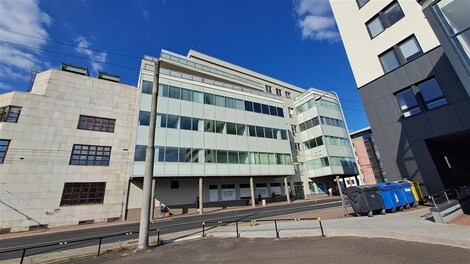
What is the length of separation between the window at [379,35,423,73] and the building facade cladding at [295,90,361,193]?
2532 centimetres

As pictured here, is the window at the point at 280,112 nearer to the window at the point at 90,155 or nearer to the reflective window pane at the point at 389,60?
the reflective window pane at the point at 389,60

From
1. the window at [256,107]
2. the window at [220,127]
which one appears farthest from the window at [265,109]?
the window at [220,127]

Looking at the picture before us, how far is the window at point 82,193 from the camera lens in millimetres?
22625

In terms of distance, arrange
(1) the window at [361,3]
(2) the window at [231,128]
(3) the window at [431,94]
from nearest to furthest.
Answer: (3) the window at [431,94] → (1) the window at [361,3] → (2) the window at [231,128]

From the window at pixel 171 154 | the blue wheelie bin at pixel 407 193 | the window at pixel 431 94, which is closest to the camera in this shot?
the window at pixel 431 94

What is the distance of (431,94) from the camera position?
1294cm

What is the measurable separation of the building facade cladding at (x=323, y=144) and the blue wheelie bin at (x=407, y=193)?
24.8 m

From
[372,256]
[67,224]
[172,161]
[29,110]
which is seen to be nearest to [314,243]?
[372,256]

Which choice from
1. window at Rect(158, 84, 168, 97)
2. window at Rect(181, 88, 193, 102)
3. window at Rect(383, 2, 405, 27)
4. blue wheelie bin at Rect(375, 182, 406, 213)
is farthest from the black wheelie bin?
window at Rect(158, 84, 168, 97)

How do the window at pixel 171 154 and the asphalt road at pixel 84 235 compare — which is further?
the window at pixel 171 154

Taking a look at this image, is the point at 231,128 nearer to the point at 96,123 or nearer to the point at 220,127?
the point at 220,127

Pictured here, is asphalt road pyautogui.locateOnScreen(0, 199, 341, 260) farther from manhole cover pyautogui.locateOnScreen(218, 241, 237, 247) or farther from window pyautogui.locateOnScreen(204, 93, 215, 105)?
window pyautogui.locateOnScreen(204, 93, 215, 105)

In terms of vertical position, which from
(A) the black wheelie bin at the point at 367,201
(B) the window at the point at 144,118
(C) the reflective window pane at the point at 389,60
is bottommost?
(A) the black wheelie bin at the point at 367,201

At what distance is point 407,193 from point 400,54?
9291mm
